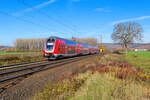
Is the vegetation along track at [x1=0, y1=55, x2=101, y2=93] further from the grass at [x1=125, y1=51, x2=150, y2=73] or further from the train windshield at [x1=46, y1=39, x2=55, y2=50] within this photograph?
the grass at [x1=125, y1=51, x2=150, y2=73]

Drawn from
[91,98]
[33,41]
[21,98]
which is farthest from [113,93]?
[33,41]

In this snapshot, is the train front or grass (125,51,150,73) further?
the train front

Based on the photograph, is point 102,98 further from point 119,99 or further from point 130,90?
point 130,90

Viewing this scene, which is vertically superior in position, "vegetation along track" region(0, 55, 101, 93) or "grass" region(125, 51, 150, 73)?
"vegetation along track" region(0, 55, 101, 93)

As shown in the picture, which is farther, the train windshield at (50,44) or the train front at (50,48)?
the train windshield at (50,44)

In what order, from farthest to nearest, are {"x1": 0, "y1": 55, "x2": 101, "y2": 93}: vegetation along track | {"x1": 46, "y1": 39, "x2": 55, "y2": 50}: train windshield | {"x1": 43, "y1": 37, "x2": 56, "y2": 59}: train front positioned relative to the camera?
{"x1": 46, "y1": 39, "x2": 55, "y2": 50}: train windshield < {"x1": 43, "y1": 37, "x2": 56, "y2": 59}: train front < {"x1": 0, "y1": 55, "x2": 101, "y2": 93}: vegetation along track

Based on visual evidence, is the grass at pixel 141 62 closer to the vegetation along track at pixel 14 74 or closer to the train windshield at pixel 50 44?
the vegetation along track at pixel 14 74

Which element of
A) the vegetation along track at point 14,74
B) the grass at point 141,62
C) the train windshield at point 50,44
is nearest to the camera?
the vegetation along track at point 14,74

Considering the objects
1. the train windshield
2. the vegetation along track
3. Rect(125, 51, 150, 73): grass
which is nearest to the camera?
the vegetation along track

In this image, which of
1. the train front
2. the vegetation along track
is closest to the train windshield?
the train front

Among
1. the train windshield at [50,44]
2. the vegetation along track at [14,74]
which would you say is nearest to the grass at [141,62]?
the vegetation along track at [14,74]

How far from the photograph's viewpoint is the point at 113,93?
3.58 m

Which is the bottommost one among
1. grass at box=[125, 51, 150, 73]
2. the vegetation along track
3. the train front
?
grass at box=[125, 51, 150, 73]

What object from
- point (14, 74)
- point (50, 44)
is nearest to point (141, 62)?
point (50, 44)
